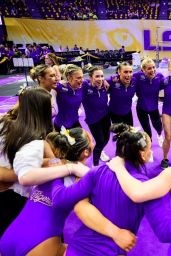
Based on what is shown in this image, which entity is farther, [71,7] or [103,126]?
[71,7]

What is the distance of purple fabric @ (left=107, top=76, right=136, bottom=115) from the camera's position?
416 centimetres

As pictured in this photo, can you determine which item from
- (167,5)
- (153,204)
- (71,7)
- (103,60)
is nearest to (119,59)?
(103,60)

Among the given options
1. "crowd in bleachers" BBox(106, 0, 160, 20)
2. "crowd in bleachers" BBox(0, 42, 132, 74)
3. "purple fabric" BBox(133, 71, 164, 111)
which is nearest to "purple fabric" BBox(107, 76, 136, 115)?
"purple fabric" BBox(133, 71, 164, 111)

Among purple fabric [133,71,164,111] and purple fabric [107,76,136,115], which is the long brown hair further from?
purple fabric [133,71,164,111]

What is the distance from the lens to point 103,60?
1827 centimetres

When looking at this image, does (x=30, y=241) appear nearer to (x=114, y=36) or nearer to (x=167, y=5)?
(x=114, y=36)

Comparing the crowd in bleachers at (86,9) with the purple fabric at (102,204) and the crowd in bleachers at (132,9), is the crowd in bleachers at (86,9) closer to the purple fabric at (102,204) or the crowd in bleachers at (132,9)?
the crowd in bleachers at (132,9)

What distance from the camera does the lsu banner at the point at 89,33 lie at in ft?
66.1

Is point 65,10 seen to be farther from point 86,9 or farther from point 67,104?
point 67,104

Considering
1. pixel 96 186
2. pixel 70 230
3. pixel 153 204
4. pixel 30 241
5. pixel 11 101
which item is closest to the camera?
pixel 153 204

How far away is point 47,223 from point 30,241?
0.43 feet

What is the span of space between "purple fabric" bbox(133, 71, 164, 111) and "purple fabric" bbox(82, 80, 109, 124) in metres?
0.62

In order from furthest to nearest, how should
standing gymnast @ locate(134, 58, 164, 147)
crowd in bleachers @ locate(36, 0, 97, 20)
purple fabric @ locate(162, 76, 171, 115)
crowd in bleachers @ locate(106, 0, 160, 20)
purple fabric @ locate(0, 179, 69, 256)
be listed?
crowd in bleachers @ locate(106, 0, 160, 20) → crowd in bleachers @ locate(36, 0, 97, 20) → standing gymnast @ locate(134, 58, 164, 147) → purple fabric @ locate(162, 76, 171, 115) → purple fabric @ locate(0, 179, 69, 256)

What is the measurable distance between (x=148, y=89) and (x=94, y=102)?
0.89 m
